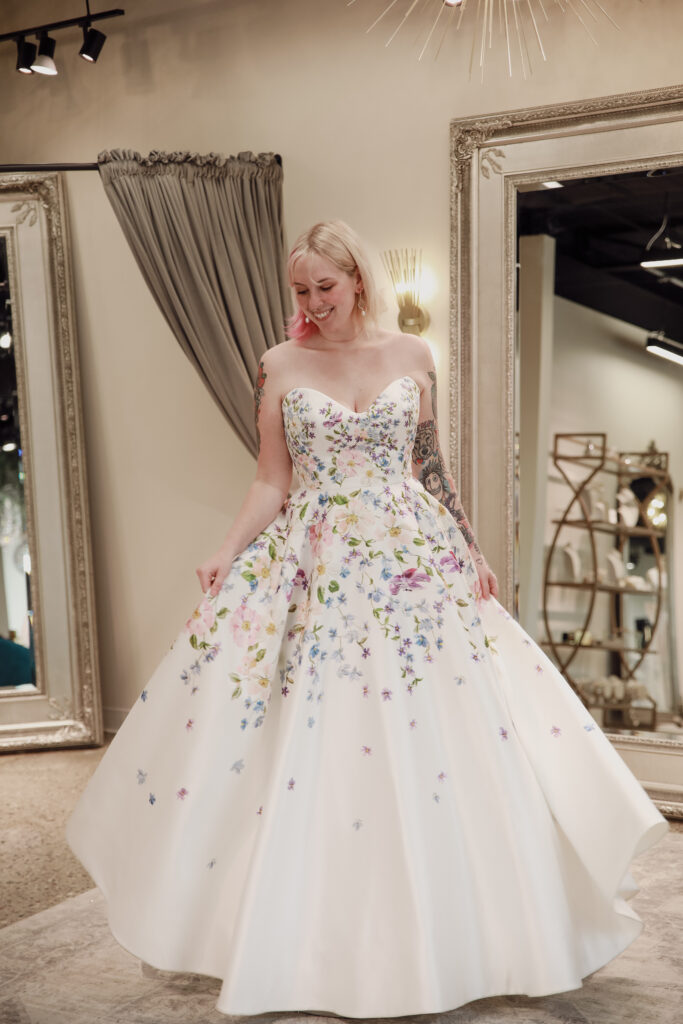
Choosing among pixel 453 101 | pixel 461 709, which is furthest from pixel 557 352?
pixel 461 709

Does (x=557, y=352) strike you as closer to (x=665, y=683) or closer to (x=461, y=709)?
(x=665, y=683)

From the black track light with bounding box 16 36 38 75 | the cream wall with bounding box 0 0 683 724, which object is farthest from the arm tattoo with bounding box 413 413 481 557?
the black track light with bounding box 16 36 38 75

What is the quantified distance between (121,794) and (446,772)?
0.69m

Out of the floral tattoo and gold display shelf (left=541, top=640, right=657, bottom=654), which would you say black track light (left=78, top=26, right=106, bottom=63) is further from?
gold display shelf (left=541, top=640, right=657, bottom=654)

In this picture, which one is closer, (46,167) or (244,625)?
(244,625)

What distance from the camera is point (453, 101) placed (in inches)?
149

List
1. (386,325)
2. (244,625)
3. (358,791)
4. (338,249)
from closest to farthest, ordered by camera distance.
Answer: (358,791) < (244,625) < (338,249) < (386,325)

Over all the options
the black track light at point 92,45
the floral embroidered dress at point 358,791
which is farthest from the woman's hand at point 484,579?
the black track light at point 92,45

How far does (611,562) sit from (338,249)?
2.15 metres

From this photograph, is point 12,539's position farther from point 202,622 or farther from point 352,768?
point 352,768

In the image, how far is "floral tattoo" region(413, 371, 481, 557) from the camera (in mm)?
2447

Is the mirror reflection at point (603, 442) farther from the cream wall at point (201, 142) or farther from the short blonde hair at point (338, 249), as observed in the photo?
the short blonde hair at point (338, 249)

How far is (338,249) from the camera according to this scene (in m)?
2.24

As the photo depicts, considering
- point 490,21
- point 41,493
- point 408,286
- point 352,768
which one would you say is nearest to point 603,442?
point 408,286
